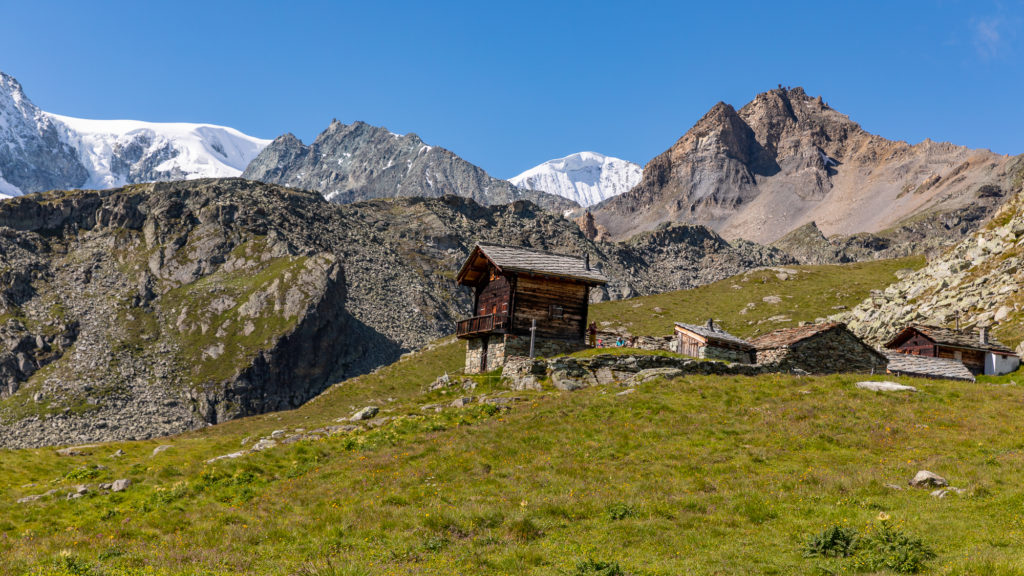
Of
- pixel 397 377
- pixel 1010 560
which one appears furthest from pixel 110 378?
pixel 1010 560

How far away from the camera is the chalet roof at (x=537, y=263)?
4525 cm

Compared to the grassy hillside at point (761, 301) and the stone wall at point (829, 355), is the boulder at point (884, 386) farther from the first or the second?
the grassy hillside at point (761, 301)

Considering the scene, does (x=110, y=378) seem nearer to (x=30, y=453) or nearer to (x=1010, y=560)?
(x=30, y=453)

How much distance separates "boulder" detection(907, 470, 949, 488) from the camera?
691 inches

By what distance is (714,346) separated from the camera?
48.8 meters

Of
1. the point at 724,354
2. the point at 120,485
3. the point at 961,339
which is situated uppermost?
the point at 961,339

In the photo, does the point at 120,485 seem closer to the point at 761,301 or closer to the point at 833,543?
the point at 833,543

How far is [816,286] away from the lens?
104 metres

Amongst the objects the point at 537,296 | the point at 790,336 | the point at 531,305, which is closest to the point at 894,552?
the point at 531,305

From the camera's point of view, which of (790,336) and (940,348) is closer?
(790,336)

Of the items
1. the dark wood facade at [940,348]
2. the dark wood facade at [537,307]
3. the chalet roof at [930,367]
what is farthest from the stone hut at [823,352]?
the dark wood facade at [537,307]

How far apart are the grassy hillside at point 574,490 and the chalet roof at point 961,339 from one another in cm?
2042

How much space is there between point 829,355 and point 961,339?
12776 millimetres

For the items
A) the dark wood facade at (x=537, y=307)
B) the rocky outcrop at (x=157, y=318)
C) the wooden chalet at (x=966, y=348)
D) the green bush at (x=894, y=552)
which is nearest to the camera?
the green bush at (x=894, y=552)
